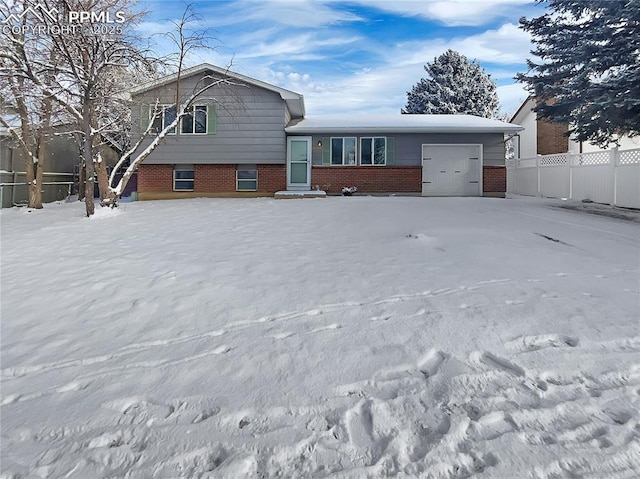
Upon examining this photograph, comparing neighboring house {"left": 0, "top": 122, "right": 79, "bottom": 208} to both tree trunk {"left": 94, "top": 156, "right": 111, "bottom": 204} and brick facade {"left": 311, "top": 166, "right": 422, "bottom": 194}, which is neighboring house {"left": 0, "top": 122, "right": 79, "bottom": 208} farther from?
brick facade {"left": 311, "top": 166, "right": 422, "bottom": 194}

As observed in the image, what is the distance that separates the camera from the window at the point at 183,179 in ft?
52.3

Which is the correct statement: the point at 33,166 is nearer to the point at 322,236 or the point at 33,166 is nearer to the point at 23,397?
the point at 322,236

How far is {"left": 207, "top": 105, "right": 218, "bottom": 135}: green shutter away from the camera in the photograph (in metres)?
15.5

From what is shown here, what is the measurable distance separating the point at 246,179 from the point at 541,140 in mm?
17346

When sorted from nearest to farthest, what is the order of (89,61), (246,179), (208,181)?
(89,61) → (208,181) → (246,179)

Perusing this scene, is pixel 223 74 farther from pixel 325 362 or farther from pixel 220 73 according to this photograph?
pixel 325 362

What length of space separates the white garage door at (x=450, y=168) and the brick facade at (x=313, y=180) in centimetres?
31

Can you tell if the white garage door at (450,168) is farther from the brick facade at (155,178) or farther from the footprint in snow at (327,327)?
the footprint in snow at (327,327)

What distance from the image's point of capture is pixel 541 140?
2353 centimetres

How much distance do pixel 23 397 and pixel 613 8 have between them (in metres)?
12.1

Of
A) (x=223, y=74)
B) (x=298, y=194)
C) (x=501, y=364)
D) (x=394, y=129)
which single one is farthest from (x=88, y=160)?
(x=501, y=364)

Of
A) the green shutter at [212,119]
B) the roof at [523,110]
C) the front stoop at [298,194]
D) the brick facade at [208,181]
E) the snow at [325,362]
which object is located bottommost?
the snow at [325,362]

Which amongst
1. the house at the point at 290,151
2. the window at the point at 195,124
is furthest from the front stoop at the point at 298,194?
the window at the point at 195,124

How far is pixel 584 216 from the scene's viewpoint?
9.83 metres
